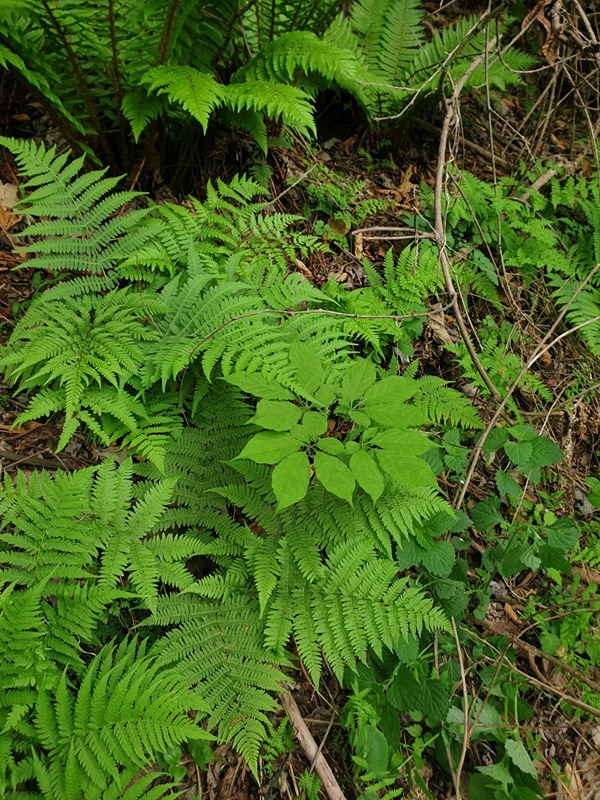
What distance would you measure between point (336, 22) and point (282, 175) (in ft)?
5.15

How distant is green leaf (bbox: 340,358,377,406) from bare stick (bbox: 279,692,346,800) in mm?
1273

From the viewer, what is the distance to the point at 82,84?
9.73 feet

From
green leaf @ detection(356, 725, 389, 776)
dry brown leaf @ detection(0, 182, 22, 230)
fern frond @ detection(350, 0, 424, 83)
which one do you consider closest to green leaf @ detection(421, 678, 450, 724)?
green leaf @ detection(356, 725, 389, 776)

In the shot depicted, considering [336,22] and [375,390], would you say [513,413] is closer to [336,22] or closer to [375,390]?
[375,390]

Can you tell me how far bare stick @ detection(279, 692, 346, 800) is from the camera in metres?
2.26

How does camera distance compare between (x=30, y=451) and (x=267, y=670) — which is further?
(x=30, y=451)

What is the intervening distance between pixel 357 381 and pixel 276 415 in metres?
0.40

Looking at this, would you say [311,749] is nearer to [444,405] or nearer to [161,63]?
[444,405]

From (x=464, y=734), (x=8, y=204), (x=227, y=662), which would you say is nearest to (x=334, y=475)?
(x=227, y=662)

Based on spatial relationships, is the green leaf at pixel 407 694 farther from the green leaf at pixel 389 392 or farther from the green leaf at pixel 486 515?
the green leaf at pixel 389 392

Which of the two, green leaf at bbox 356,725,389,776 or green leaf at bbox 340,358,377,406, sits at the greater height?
green leaf at bbox 340,358,377,406

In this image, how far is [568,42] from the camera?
3848 mm

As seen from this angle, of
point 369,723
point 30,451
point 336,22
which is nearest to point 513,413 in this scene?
point 369,723

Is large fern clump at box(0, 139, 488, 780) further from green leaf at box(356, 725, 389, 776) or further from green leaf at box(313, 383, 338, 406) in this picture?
green leaf at box(356, 725, 389, 776)
